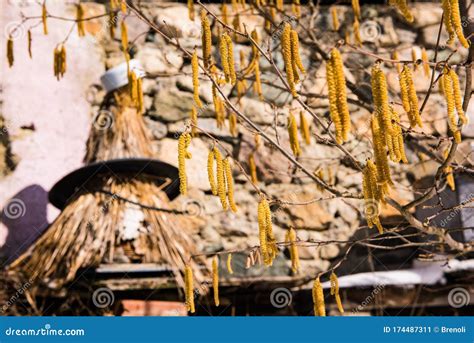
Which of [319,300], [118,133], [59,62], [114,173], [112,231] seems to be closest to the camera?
[319,300]

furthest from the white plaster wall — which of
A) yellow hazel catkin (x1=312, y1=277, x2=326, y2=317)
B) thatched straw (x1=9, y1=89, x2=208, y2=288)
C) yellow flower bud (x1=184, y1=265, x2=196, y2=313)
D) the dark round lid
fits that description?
yellow hazel catkin (x1=312, y1=277, x2=326, y2=317)

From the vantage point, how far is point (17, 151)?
4.75 metres

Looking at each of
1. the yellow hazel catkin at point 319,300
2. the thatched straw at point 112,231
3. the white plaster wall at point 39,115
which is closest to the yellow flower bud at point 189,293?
the yellow hazel catkin at point 319,300

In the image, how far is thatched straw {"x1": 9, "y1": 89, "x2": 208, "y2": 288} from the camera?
3.89 m

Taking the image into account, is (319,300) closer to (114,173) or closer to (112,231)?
(112,231)

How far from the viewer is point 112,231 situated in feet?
13.1

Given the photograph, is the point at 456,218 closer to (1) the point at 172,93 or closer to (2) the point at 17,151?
(1) the point at 172,93

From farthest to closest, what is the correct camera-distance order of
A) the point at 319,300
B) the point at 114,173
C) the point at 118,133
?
the point at 118,133, the point at 114,173, the point at 319,300

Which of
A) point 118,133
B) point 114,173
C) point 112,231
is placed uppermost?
point 118,133

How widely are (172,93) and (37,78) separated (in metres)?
0.92

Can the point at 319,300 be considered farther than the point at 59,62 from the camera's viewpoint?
No

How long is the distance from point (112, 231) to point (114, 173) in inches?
14.8

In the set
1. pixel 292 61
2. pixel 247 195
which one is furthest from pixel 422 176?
pixel 292 61

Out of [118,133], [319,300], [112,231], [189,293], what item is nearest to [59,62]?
[118,133]
